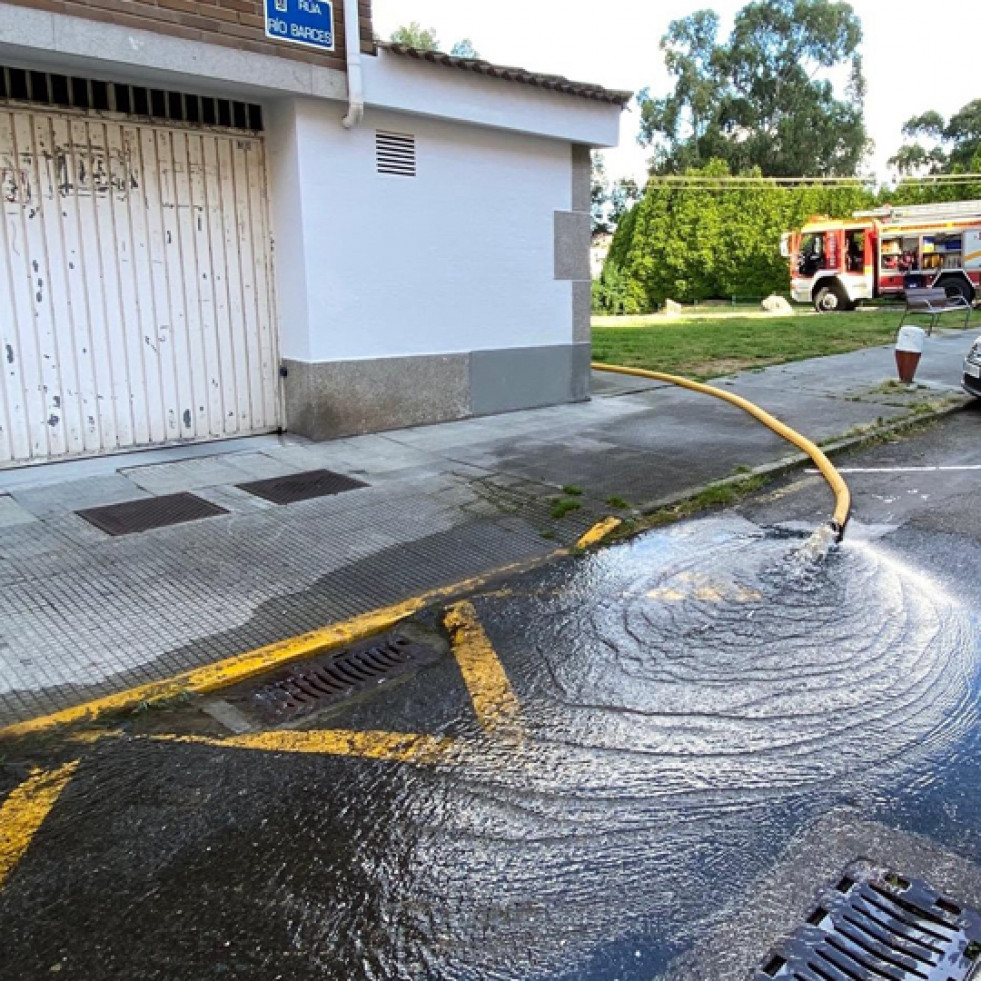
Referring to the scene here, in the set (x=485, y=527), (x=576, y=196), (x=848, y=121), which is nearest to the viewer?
(x=485, y=527)

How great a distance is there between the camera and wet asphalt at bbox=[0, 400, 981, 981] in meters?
2.46

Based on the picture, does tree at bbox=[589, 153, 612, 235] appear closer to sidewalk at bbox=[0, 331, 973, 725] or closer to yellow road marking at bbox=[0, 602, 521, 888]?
sidewalk at bbox=[0, 331, 973, 725]

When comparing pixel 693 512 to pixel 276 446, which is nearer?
pixel 693 512

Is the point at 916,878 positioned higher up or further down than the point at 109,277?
further down

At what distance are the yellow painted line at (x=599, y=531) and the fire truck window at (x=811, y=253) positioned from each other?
24029 millimetres

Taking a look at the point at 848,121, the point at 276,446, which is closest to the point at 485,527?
the point at 276,446

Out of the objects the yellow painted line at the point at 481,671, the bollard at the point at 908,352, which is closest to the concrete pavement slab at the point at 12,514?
the yellow painted line at the point at 481,671

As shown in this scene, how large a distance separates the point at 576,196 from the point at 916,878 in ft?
28.2

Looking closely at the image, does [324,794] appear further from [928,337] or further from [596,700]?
[928,337]

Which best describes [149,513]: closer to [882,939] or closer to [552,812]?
[552,812]

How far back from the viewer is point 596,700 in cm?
380

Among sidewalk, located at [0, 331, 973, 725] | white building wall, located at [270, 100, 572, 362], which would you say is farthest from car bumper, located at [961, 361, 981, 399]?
white building wall, located at [270, 100, 572, 362]

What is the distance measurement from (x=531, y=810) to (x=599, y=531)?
3.04 metres

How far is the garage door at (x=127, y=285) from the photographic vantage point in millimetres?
6883
